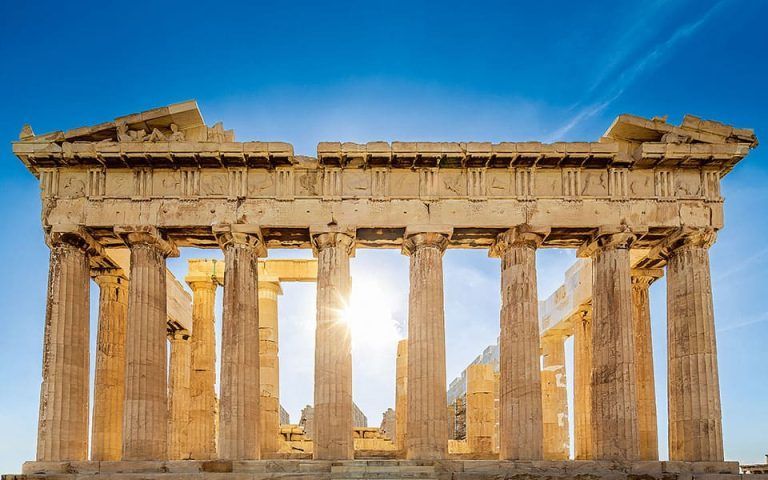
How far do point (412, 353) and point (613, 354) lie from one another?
224 inches

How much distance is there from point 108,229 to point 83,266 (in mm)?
1323

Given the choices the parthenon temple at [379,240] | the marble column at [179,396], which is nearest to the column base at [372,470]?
the parthenon temple at [379,240]

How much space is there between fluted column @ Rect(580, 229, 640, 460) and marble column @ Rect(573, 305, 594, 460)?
595 centimetres

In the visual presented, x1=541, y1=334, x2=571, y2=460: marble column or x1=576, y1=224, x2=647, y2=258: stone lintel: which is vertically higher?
x1=576, y1=224, x2=647, y2=258: stone lintel

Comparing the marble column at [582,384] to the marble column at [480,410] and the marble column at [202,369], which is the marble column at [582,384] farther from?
the marble column at [202,369]

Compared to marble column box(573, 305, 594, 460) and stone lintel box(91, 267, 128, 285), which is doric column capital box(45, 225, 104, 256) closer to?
stone lintel box(91, 267, 128, 285)

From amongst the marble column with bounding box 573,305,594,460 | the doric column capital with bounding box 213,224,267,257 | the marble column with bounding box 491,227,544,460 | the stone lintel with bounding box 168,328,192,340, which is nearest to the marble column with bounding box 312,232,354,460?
the doric column capital with bounding box 213,224,267,257

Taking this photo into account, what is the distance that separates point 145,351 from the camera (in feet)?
91.2

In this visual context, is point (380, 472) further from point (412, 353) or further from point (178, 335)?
point (178, 335)

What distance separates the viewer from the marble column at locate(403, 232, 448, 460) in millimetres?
27281

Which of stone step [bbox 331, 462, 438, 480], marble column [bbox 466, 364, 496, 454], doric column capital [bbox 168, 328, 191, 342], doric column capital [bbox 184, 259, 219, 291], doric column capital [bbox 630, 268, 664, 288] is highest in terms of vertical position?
doric column capital [bbox 184, 259, 219, 291]

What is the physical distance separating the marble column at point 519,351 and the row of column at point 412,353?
3cm

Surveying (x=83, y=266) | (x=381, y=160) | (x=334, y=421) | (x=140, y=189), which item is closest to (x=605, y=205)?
(x=381, y=160)

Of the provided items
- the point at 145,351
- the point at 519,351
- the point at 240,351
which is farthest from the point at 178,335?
the point at 519,351
